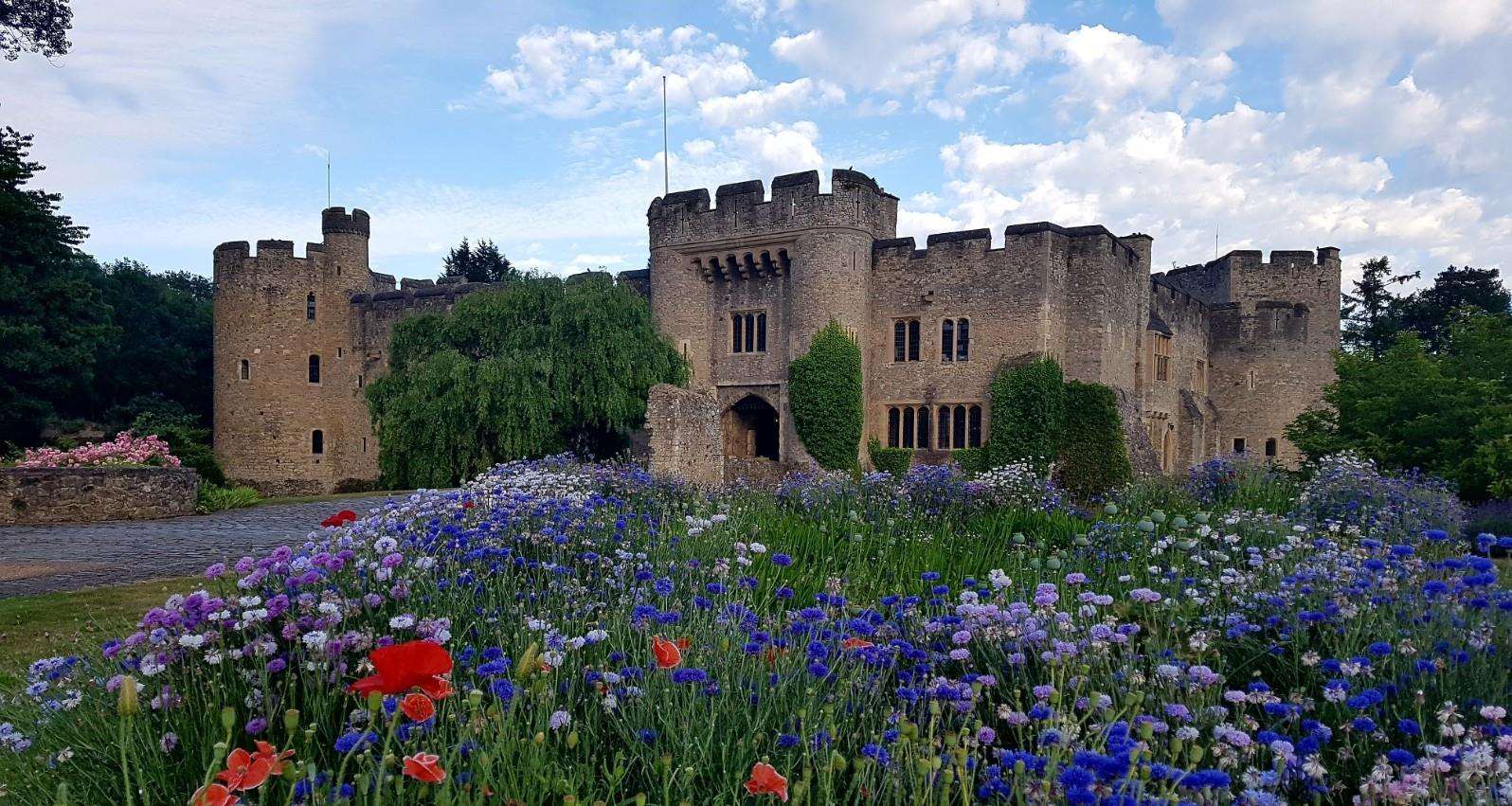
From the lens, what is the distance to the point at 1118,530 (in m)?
7.64

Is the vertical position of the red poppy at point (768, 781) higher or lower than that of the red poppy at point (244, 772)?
lower

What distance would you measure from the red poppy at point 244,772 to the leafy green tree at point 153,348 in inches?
1672

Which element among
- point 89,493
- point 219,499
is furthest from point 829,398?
point 89,493

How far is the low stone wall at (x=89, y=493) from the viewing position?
59.0 feet

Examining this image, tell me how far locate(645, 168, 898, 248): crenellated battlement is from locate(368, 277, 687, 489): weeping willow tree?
4.04 metres

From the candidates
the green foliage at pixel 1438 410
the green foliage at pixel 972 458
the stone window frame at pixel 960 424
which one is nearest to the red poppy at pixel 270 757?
the green foliage at pixel 1438 410

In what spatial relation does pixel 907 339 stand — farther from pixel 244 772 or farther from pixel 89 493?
pixel 244 772

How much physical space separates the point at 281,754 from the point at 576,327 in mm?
22310

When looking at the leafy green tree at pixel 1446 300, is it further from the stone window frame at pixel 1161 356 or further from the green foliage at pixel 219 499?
the green foliage at pixel 219 499

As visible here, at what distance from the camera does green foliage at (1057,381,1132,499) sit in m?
24.2

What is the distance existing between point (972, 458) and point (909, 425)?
7.86 ft

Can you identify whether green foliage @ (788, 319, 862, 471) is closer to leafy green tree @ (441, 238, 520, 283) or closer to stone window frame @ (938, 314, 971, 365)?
stone window frame @ (938, 314, 971, 365)

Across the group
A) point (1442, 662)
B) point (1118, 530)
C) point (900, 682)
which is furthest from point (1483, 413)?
point (900, 682)

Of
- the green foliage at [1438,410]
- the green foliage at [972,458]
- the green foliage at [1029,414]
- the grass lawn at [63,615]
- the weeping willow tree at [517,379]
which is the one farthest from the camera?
the green foliage at [972,458]
